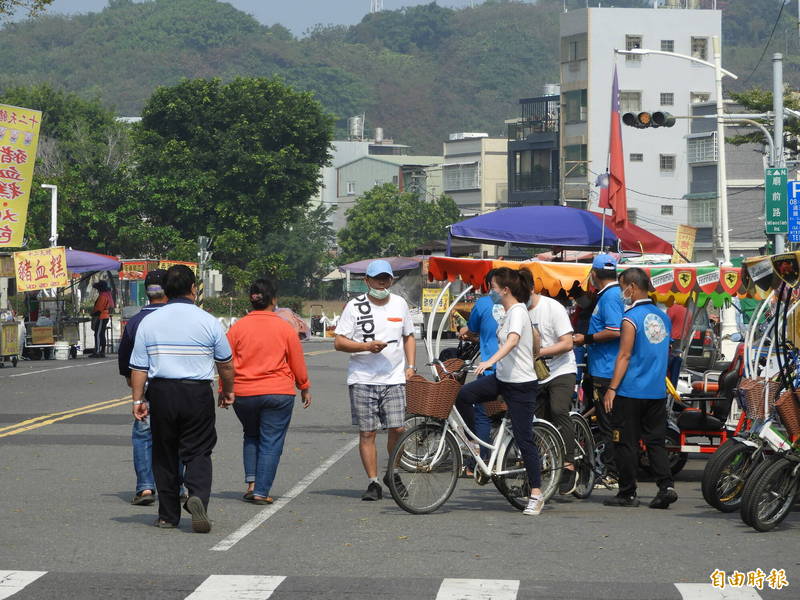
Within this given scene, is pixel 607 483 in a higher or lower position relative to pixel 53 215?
lower

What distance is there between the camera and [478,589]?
8.37 meters

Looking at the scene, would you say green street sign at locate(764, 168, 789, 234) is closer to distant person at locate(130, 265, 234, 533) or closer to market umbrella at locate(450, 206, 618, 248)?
market umbrella at locate(450, 206, 618, 248)

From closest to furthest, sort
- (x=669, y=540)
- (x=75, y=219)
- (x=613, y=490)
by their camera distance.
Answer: (x=669, y=540)
(x=613, y=490)
(x=75, y=219)

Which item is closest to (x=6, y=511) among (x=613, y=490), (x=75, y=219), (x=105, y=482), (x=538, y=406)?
(x=105, y=482)

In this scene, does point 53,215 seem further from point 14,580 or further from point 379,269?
point 14,580

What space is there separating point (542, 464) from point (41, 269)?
85.4 ft

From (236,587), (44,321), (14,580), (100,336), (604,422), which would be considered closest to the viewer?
(236,587)

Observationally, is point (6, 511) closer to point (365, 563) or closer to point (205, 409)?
point (205, 409)

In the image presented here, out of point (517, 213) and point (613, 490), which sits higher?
point (517, 213)

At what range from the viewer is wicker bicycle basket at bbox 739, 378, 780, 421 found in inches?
439

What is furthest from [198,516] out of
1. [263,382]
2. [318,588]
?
[318,588]

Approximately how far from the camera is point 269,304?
12.1 metres

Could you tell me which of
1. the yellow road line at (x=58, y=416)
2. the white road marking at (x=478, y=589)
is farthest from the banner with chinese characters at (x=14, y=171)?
the white road marking at (x=478, y=589)

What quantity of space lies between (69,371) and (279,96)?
2087 inches
